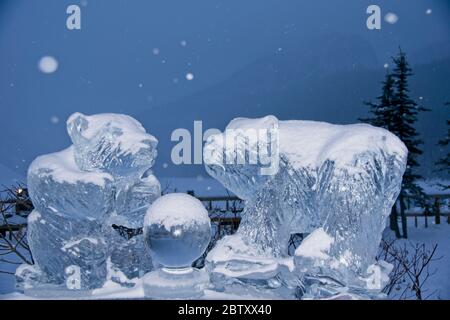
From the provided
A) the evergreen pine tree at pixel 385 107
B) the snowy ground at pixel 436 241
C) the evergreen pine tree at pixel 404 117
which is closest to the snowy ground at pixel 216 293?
the snowy ground at pixel 436 241

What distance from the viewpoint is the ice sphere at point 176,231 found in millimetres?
1786

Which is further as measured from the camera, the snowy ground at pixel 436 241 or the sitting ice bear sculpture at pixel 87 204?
the snowy ground at pixel 436 241

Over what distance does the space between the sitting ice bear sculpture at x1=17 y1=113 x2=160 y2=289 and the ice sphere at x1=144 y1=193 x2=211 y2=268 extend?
9.4 inches

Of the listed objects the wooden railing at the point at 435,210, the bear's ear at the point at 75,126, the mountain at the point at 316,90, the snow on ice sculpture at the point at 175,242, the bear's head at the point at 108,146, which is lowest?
the wooden railing at the point at 435,210

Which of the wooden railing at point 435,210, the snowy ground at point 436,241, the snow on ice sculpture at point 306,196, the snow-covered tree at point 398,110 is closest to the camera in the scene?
the snow on ice sculpture at point 306,196

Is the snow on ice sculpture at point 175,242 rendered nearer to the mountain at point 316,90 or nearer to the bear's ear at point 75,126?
the bear's ear at point 75,126

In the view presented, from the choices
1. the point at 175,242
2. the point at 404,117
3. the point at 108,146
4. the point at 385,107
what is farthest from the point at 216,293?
the point at 404,117

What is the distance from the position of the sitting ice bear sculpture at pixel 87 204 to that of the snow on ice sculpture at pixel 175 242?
240 mm

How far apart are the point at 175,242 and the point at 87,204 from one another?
0.40m

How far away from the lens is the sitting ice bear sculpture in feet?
6.18

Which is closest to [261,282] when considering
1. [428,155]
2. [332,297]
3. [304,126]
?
[332,297]

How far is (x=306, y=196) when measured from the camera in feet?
6.02

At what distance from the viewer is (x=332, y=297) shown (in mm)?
1644

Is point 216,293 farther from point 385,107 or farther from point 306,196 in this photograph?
point 385,107
